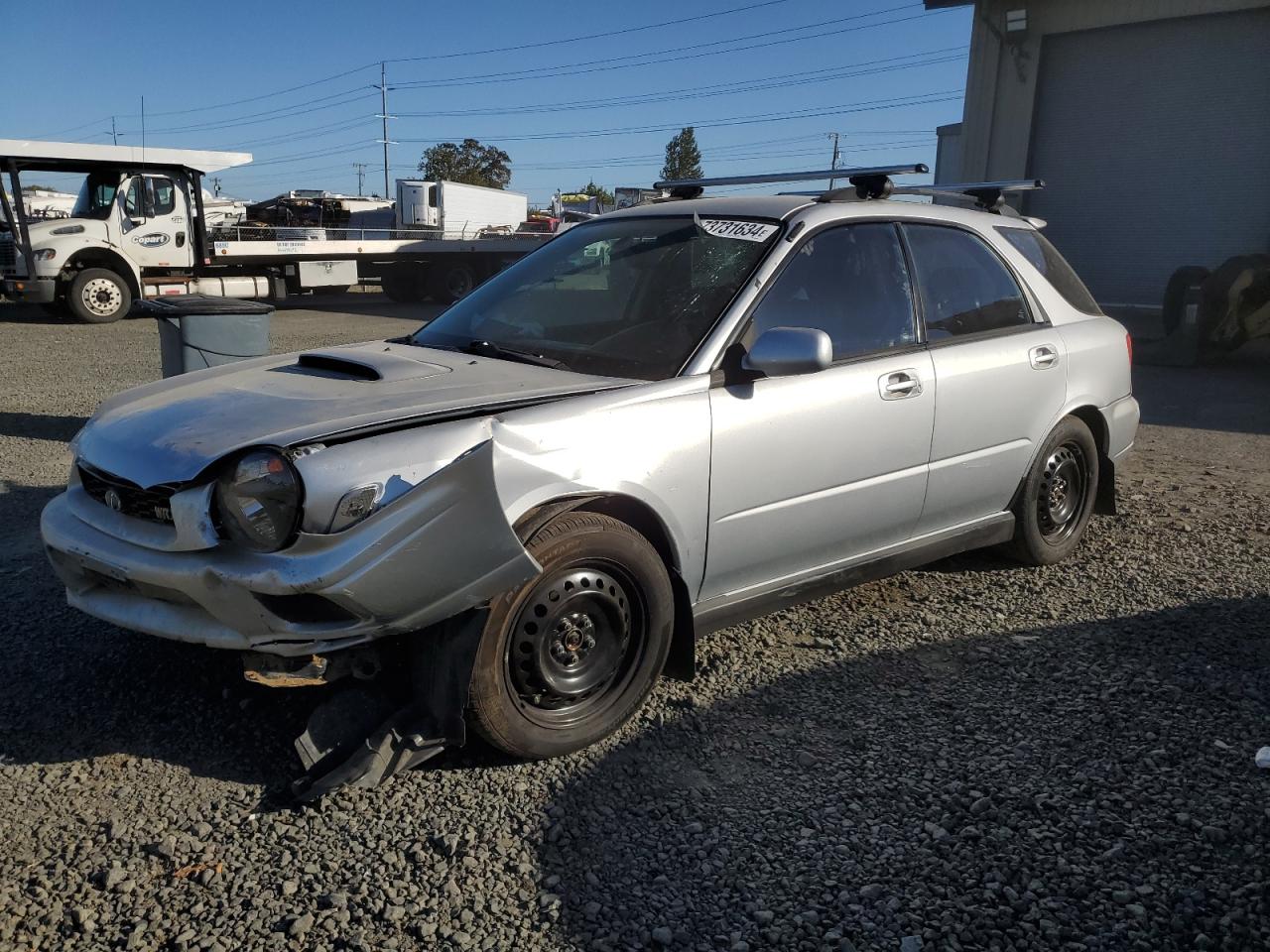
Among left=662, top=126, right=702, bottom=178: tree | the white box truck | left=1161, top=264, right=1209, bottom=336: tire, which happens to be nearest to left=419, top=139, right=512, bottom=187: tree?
left=662, top=126, right=702, bottom=178: tree

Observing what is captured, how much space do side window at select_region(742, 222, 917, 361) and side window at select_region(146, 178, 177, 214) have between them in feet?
52.2

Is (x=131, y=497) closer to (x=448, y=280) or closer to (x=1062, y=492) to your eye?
(x=1062, y=492)

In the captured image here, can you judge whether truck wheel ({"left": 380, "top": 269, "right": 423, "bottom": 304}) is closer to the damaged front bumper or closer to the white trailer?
the white trailer

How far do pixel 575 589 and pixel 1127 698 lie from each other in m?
2.00

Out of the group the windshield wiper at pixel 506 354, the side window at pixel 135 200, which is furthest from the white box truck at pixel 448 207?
the windshield wiper at pixel 506 354

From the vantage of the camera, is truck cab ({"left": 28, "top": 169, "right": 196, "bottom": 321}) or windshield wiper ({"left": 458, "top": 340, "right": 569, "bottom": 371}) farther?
→ truck cab ({"left": 28, "top": 169, "right": 196, "bottom": 321})

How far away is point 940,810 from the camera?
2885 millimetres

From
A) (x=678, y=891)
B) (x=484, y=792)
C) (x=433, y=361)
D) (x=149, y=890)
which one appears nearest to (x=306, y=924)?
(x=149, y=890)

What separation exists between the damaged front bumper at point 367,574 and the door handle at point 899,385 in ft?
5.74

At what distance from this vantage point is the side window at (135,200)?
54.5ft

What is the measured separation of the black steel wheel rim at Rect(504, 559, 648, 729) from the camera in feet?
9.82

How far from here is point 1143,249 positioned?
16125 millimetres

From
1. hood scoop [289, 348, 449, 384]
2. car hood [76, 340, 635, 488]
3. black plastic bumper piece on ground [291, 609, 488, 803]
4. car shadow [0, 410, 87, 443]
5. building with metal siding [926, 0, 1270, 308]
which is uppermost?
building with metal siding [926, 0, 1270, 308]

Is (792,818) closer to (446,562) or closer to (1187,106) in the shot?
(446,562)
